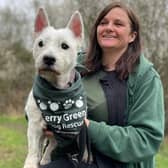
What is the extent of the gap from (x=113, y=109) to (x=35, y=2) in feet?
61.1

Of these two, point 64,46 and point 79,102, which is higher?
point 64,46

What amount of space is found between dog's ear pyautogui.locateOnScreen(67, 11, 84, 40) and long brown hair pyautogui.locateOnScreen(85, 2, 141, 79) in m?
0.36

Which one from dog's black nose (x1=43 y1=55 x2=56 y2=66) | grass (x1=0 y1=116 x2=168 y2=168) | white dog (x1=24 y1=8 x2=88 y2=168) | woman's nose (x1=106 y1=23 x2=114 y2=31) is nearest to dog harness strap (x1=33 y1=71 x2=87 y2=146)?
white dog (x1=24 y1=8 x2=88 y2=168)

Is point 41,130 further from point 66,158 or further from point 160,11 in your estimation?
point 160,11

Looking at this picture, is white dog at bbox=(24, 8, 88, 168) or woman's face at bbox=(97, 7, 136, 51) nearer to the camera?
white dog at bbox=(24, 8, 88, 168)

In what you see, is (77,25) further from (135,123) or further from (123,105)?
(135,123)

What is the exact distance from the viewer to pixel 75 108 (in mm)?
3484

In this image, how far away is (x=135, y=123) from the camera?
3.70 meters

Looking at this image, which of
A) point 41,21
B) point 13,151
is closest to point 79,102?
point 41,21

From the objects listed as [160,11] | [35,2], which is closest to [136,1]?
[160,11]

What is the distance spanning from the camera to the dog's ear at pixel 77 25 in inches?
141

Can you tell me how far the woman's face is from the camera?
384cm

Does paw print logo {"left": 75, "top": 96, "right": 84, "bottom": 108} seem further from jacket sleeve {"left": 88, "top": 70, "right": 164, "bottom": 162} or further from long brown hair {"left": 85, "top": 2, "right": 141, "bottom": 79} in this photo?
long brown hair {"left": 85, "top": 2, "right": 141, "bottom": 79}

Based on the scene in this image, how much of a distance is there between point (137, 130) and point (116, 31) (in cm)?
69
